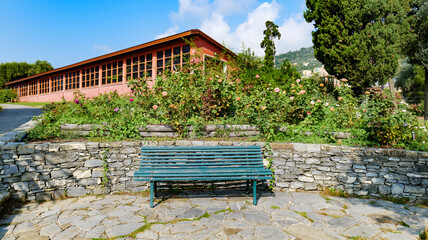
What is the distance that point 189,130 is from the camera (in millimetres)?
4969

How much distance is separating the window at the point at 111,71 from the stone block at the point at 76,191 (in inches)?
381

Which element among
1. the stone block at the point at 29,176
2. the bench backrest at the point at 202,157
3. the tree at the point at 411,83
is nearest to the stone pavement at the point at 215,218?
the stone block at the point at 29,176

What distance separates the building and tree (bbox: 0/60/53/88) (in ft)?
54.6

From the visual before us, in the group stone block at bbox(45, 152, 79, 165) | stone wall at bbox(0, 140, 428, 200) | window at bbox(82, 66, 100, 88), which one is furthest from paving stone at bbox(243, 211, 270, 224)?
window at bbox(82, 66, 100, 88)

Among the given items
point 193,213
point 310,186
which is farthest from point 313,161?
point 193,213

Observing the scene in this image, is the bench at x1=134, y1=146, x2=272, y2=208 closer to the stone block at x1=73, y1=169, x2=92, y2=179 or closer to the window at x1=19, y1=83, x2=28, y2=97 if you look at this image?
the stone block at x1=73, y1=169, x2=92, y2=179

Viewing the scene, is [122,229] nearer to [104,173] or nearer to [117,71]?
[104,173]

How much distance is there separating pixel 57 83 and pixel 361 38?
21059 mm

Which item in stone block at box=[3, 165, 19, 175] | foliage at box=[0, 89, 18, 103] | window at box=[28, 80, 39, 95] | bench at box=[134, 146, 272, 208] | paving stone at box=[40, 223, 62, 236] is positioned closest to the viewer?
paving stone at box=[40, 223, 62, 236]

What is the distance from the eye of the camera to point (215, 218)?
3117 millimetres

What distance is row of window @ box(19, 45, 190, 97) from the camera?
10.3 meters

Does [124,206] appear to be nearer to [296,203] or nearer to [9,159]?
[9,159]

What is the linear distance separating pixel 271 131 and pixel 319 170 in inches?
43.4

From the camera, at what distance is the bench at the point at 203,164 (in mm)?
3552
